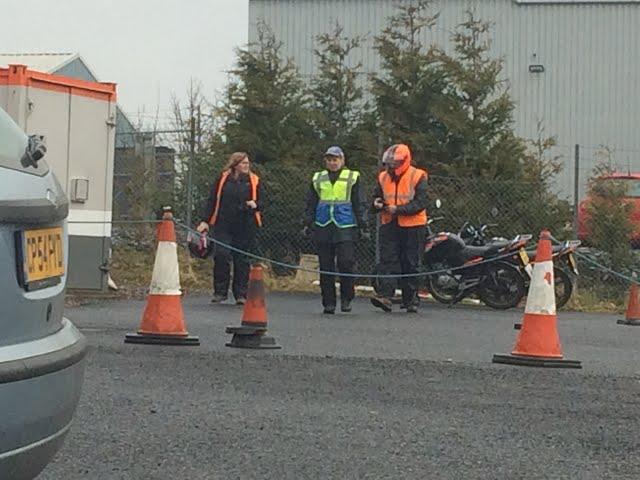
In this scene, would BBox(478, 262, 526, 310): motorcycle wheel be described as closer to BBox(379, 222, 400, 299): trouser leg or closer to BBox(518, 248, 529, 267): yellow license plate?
BBox(518, 248, 529, 267): yellow license plate

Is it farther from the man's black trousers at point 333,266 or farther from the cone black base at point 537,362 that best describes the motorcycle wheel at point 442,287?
the cone black base at point 537,362

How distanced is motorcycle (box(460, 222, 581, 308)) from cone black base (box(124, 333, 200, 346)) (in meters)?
5.54

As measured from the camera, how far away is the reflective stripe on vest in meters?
11.4

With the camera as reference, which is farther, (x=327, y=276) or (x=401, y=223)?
(x=401, y=223)

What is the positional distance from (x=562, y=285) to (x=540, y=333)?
546cm

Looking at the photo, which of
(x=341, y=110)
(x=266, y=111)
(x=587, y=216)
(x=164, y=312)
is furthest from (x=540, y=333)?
(x=341, y=110)

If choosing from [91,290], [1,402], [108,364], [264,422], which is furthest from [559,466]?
[91,290]

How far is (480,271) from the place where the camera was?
1298 cm

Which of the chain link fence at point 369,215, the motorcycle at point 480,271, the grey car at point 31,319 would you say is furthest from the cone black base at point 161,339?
the chain link fence at point 369,215

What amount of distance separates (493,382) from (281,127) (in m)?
10.6

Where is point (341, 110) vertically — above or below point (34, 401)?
above

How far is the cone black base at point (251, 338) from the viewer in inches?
314

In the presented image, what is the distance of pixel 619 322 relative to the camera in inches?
462

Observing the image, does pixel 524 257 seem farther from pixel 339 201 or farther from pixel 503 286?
pixel 339 201
